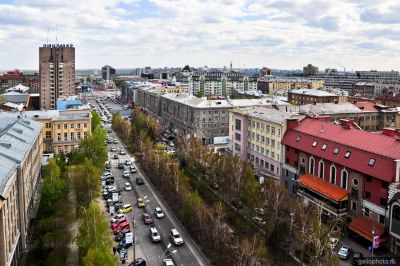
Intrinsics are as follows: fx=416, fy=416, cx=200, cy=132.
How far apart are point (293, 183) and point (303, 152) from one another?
5.90 m

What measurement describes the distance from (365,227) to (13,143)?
45.6 metres

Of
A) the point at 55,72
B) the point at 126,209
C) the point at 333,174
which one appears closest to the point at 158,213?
the point at 126,209

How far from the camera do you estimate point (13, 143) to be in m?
54.6

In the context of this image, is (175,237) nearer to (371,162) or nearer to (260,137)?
(371,162)

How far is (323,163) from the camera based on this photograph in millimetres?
59906

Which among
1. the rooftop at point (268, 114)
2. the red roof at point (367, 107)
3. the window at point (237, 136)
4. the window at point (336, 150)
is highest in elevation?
the red roof at point (367, 107)

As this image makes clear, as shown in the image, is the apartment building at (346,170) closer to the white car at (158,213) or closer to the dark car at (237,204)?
the dark car at (237,204)

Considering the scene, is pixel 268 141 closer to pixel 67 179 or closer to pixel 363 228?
pixel 363 228

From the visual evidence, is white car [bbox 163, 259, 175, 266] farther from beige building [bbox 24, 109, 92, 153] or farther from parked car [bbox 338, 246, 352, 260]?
beige building [bbox 24, 109, 92, 153]

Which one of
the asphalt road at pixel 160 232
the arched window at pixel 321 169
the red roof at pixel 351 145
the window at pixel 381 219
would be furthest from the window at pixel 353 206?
the asphalt road at pixel 160 232

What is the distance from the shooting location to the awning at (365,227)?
47.8 meters

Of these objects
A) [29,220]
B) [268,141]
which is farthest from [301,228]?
[29,220]

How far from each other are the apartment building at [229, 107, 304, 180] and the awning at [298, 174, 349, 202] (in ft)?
31.8

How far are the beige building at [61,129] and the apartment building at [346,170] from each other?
4959cm
